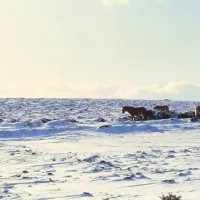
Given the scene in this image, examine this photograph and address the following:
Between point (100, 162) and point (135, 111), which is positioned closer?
point (100, 162)

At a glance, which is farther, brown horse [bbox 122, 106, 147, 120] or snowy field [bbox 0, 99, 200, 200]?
brown horse [bbox 122, 106, 147, 120]

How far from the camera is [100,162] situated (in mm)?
11258

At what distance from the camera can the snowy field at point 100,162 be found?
7.79 metres

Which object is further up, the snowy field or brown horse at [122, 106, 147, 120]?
brown horse at [122, 106, 147, 120]

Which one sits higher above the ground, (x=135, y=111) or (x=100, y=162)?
(x=135, y=111)

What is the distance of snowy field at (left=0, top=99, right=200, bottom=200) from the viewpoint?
307 inches

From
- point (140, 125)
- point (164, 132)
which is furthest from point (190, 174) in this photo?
point (140, 125)

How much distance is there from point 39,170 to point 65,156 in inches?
99.5

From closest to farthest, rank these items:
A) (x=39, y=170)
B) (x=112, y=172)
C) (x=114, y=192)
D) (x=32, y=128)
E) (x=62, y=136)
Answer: (x=114, y=192)
(x=112, y=172)
(x=39, y=170)
(x=62, y=136)
(x=32, y=128)

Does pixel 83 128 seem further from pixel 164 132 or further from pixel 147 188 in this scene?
pixel 147 188

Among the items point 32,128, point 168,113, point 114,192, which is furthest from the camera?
point 168,113

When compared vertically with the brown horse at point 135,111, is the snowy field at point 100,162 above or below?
below

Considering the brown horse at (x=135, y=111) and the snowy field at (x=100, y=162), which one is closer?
the snowy field at (x=100, y=162)

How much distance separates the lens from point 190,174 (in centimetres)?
916
